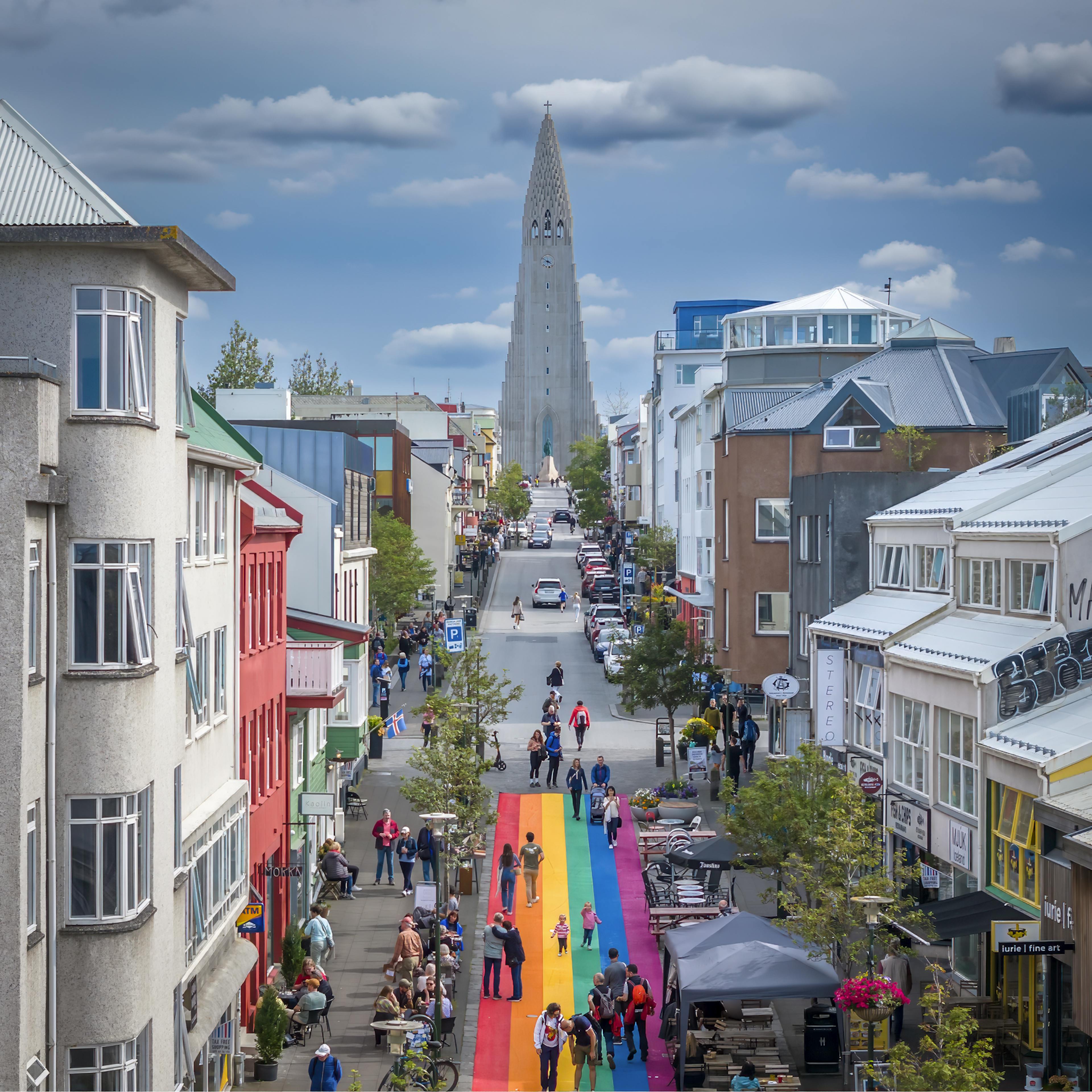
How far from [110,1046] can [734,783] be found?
1836 centimetres

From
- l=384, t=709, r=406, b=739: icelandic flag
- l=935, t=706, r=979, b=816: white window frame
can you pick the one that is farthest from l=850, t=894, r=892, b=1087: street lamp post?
l=384, t=709, r=406, b=739: icelandic flag

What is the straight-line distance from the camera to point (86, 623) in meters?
15.7

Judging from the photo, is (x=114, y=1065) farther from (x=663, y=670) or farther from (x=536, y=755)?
(x=663, y=670)

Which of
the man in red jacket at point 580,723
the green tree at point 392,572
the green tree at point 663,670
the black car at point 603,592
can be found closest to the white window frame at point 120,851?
the green tree at point 663,670

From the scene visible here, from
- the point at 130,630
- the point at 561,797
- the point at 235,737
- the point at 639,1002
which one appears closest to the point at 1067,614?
the point at 639,1002

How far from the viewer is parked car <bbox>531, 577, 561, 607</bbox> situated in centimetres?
8769

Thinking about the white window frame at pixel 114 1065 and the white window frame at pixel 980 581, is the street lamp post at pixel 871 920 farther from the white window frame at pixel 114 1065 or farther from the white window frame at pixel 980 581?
the white window frame at pixel 114 1065

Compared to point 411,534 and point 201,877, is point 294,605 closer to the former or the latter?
point 201,877

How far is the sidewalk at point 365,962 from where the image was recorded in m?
23.5

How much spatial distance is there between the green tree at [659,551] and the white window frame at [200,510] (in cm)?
5988

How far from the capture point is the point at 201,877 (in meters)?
20.2

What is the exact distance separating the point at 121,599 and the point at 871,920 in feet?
37.9

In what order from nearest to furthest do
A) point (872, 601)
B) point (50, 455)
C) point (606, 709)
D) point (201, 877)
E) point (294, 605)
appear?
point (50, 455) < point (201, 877) < point (872, 601) < point (294, 605) < point (606, 709)

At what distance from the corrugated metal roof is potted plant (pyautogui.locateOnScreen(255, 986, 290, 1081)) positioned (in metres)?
12.2
